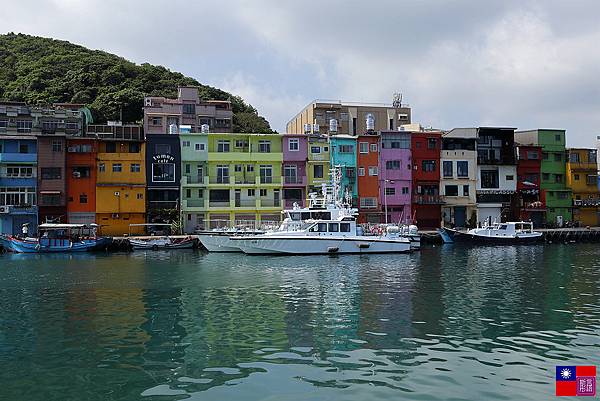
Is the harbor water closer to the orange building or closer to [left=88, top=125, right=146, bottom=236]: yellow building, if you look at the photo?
[left=88, top=125, right=146, bottom=236]: yellow building

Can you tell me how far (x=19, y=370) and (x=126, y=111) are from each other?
7093 cm

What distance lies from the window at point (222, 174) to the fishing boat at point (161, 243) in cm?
982

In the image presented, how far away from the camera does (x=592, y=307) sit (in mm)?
19656

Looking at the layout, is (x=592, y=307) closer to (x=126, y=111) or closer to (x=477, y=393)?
(x=477, y=393)

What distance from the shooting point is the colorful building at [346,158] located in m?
58.3

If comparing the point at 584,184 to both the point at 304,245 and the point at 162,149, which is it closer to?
the point at 304,245

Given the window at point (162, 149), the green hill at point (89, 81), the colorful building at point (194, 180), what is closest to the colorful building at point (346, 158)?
the colorful building at point (194, 180)

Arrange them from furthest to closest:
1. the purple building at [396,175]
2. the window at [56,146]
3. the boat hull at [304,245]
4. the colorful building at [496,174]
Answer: the colorful building at [496,174]
the purple building at [396,175]
the window at [56,146]
the boat hull at [304,245]

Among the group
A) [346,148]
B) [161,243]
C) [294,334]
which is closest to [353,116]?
[346,148]

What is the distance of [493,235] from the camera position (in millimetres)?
53312

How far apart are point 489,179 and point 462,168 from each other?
4165 millimetres

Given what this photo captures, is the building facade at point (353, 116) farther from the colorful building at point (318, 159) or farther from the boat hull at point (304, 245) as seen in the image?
the boat hull at point (304, 245)

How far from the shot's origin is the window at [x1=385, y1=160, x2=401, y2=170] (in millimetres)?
59625

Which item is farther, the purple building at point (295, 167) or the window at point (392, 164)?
the window at point (392, 164)
